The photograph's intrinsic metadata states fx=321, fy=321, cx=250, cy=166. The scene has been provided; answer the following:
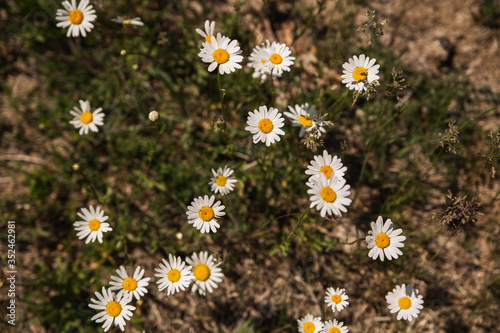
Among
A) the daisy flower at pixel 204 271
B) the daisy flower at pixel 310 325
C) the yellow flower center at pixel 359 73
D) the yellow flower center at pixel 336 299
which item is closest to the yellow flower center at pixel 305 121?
the yellow flower center at pixel 359 73

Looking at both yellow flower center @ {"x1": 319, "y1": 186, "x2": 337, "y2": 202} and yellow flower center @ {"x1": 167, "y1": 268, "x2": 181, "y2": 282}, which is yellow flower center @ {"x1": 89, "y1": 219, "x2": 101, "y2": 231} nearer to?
yellow flower center @ {"x1": 167, "y1": 268, "x2": 181, "y2": 282}

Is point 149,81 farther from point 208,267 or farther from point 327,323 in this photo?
point 327,323

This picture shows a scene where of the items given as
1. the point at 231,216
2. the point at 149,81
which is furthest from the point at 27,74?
the point at 231,216

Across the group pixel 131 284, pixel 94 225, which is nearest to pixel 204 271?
pixel 131 284

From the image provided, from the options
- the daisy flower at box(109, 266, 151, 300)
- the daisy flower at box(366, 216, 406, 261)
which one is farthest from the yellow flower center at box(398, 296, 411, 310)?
the daisy flower at box(109, 266, 151, 300)

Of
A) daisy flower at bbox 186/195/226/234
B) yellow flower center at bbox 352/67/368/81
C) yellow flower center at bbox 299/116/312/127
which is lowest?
daisy flower at bbox 186/195/226/234

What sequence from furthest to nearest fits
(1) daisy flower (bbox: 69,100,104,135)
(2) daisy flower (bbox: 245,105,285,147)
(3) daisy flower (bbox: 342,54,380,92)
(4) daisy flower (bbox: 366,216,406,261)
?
(1) daisy flower (bbox: 69,100,104,135), (2) daisy flower (bbox: 245,105,285,147), (3) daisy flower (bbox: 342,54,380,92), (4) daisy flower (bbox: 366,216,406,261)

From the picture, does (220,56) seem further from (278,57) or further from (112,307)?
(112,307)
